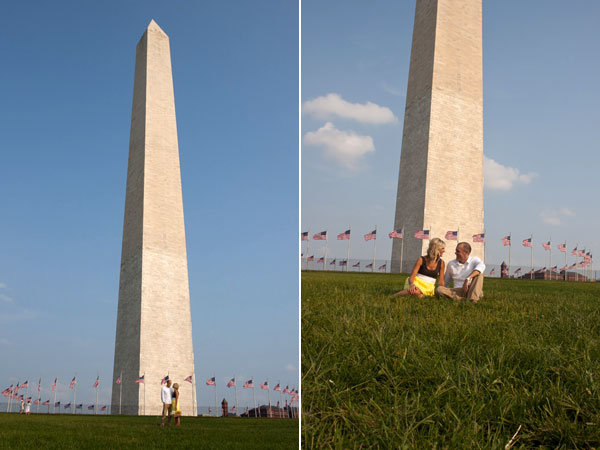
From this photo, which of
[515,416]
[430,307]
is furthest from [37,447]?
[515,416]

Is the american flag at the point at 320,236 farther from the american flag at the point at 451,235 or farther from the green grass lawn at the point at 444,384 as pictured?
the green grass lawn at the point at 444,384

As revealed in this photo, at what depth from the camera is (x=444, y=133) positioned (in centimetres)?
2922

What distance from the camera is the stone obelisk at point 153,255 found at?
83.4ft

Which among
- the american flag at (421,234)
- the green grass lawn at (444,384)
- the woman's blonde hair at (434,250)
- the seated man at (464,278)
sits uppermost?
the american flag at (421,234)

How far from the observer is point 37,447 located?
7.45 metres

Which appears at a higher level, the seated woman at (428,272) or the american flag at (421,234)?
the american flag at (421,234)

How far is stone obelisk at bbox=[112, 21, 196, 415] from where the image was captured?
25.4m

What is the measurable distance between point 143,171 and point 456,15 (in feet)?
60.0

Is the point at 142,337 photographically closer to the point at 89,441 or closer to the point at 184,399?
the point at 184,399

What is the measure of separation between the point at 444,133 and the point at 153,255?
16.1 m

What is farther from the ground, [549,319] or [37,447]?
[549,319]

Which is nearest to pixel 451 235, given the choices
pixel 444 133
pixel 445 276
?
pixel 444 133

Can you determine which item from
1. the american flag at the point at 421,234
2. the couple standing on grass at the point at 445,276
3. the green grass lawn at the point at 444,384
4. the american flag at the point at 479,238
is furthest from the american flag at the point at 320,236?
the green grass lawn at the point at 444,384

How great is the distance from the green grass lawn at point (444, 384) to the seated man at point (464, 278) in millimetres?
2135
